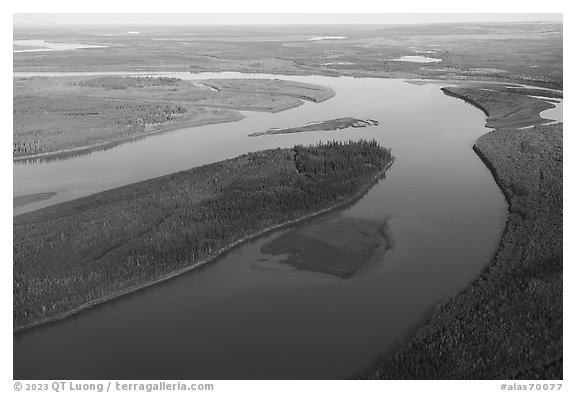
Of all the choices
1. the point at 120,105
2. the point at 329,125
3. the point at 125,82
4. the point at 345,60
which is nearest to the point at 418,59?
the point at 345,60

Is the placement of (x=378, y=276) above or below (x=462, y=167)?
below

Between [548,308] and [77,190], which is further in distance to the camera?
[77,190]

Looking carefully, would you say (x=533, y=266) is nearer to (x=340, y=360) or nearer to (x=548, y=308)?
(x=548, y=308)

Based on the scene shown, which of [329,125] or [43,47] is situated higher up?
[43,47]

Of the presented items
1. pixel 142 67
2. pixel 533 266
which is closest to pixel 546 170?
pixel 533 266

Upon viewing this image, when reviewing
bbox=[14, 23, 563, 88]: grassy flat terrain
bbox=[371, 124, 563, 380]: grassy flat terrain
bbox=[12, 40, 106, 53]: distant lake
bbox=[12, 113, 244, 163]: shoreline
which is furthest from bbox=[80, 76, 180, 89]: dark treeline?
bbox=[371, 124, 563, 380]: grassy flat terrain

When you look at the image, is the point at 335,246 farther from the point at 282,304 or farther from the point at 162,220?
the point at 162,220
